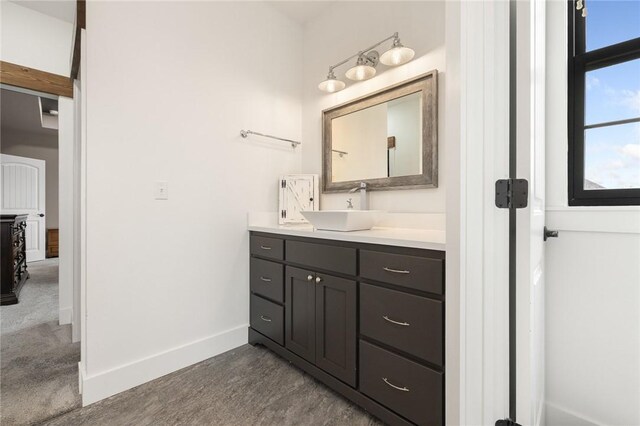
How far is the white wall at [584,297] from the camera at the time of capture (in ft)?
3.77

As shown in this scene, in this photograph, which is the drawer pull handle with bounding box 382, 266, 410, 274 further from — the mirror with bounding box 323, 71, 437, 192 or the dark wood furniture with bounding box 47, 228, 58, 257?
the dark wood furniture with bounding box 47, 228, 58, 257

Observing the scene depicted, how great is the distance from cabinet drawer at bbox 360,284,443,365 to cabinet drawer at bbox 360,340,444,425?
0.06 meters

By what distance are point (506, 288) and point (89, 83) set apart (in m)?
2.24

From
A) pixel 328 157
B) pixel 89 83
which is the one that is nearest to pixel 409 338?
pixel 328 157

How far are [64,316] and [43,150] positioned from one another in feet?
18.9

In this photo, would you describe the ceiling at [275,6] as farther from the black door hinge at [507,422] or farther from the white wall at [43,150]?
the white wall at [43,150]

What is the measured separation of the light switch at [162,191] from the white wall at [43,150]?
6.47 metres

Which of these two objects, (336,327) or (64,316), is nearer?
(336,327)

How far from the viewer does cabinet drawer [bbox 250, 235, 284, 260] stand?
6.52 ft

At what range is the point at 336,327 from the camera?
62.7 inches

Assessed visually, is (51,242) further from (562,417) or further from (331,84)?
(562,417)

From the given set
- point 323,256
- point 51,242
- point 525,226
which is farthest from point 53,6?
point 51,242

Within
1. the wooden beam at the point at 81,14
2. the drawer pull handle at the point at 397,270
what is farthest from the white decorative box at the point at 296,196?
the wooden beam at the point at 81,14

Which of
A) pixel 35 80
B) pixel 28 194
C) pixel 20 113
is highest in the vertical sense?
pixel 20 113
